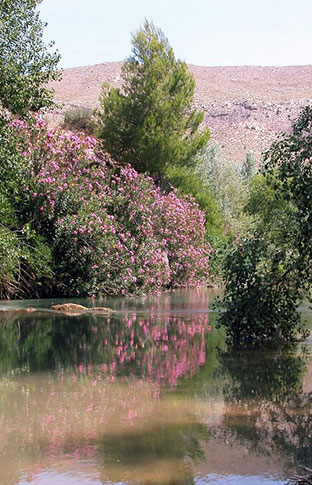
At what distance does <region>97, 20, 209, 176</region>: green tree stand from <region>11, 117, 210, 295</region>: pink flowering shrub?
7.76m

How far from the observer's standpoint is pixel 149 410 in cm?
888

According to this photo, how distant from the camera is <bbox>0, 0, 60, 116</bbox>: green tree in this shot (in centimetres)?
1763

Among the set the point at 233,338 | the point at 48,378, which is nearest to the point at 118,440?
the point at 48,378

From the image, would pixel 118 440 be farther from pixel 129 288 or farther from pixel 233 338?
pixel 129 288

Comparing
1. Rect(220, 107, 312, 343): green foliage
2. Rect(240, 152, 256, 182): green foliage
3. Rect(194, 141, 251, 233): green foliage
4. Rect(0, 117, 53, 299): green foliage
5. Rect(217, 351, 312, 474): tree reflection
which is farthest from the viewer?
Rect(240, 152, 256, 182): green foliage

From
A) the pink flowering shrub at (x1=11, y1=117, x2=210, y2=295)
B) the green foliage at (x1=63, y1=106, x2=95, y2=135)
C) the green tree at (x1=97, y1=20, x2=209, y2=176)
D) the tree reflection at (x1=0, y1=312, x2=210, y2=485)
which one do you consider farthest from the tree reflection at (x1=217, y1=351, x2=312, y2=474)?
the green foliage at (x1=63, y1=106, x2=95, y2=135)

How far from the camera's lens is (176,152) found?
136ft

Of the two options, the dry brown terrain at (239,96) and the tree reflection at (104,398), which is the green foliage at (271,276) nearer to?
the tree reflection at (104,398)

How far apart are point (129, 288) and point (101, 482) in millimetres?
22937

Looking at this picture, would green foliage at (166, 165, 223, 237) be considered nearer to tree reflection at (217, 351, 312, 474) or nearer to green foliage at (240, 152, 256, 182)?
tree reflection at (217, 351, 312, 474)

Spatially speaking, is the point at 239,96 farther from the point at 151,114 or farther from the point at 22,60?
the point at 22,60

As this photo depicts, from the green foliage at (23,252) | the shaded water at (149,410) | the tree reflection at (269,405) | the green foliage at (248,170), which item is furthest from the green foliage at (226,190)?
the tree reflection at (269,405)

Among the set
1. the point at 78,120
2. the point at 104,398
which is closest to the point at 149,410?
the point at 104,398

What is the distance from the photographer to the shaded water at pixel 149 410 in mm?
6652
